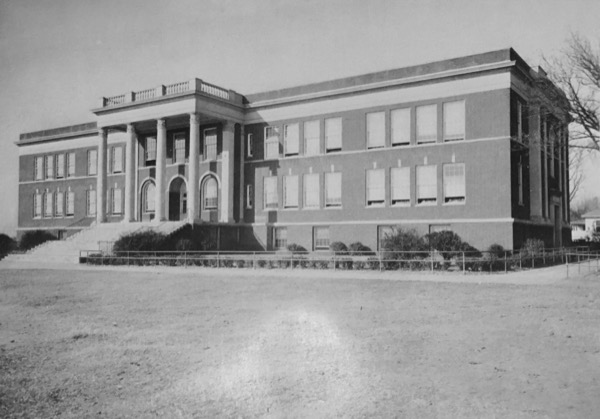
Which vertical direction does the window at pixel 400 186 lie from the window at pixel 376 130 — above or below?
below

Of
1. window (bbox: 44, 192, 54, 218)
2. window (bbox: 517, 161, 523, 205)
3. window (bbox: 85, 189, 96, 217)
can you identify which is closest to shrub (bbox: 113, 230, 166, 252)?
window (bbox: 85, 189, 96, 217)

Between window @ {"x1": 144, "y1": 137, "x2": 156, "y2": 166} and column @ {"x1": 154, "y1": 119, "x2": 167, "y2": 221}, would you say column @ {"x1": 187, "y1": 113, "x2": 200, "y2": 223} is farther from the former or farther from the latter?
window @ {"x1": 144, "y1": 137, "x2": 156, "y2": 166}

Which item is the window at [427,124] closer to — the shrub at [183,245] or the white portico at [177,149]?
the white portico at [177,149]

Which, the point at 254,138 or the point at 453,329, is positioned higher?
the point at 254,138

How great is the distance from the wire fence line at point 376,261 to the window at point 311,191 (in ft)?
31.7

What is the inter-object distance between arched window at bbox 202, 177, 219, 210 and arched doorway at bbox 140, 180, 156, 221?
5510 millimetres

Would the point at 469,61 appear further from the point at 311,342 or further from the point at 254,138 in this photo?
the point at 311,342

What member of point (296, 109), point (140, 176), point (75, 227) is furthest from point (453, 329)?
point (75, 227)

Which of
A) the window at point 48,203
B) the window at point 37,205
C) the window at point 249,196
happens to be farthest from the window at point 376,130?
the window at point 37,205

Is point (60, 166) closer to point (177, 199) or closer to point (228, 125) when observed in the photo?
point (177, 199)

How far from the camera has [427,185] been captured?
109ft

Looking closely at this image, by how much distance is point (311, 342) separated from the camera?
9.13 metres

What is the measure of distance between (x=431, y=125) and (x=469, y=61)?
424cm

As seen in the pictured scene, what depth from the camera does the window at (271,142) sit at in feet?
129
